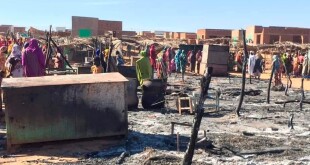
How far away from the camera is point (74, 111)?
807cm

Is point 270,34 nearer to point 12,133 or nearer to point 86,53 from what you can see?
point 86,53

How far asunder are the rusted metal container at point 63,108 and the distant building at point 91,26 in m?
34.1

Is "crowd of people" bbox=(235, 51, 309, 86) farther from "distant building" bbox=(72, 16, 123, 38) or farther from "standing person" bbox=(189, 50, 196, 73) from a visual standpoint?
"distant building" bbox=(72, 16, 123, 38)

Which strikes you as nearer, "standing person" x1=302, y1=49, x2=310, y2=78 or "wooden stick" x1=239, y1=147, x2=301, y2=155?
"wooden stick" x1=239, y1=147, x2=301, y2=155

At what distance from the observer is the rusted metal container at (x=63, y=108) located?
7.79 m

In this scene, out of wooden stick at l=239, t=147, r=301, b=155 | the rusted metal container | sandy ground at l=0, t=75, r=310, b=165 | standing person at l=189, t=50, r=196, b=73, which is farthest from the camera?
standing person at l=189, t=50, r=196, b=73

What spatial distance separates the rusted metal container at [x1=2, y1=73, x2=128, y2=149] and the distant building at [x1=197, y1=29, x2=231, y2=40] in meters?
35.7

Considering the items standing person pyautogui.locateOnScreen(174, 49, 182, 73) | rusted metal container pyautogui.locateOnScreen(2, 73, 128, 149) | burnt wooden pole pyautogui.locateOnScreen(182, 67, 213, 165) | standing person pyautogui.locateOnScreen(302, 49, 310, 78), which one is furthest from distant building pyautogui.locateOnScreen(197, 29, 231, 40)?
burnt wooden pole pyautogui.locateOnScreen(182, 67, 213, 165)

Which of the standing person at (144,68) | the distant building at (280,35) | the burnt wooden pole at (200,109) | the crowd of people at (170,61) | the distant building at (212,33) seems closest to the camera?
the burnt wooden pole at (200,109)

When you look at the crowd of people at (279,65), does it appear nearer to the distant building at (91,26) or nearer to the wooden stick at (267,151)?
the wooden stick at (267,151)

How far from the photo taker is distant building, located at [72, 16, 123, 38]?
4330cm

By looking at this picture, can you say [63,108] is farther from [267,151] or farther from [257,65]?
[257,65]

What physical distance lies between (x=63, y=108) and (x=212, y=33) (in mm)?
36973

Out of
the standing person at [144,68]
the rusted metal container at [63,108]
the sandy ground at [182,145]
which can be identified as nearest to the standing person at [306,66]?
the sandy ground at [182,145]
